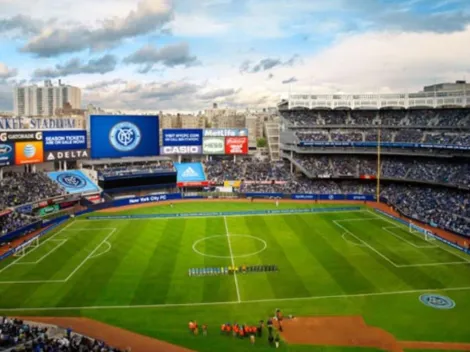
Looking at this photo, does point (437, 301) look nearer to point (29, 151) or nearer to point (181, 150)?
point (29, 151)

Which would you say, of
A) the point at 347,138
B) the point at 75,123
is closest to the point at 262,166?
the point at 347,138

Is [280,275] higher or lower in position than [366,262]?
lower

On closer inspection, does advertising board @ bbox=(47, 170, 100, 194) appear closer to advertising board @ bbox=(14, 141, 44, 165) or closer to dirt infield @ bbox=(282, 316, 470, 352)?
advertising board @ bbox=(14, 141, 44, 165)

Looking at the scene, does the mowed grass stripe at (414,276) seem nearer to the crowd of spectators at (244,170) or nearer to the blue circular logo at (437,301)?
the blue circular logo at (437,301)

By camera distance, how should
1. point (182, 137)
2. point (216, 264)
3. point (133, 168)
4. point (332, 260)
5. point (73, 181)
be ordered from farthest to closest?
1. point (182, 137)
2. point (133, 168)
3. point (73, 181)
4. point (332, 260)
5. point (216, 264)

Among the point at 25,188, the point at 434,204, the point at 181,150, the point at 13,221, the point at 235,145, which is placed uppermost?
the point at 235,145

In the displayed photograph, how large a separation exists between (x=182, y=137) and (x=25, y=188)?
3217 centimetres

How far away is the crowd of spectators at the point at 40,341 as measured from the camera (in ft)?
69.7

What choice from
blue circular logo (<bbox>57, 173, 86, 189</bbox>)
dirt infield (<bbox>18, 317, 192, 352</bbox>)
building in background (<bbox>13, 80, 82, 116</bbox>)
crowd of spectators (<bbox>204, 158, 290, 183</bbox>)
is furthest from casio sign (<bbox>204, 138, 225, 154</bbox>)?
building in background (<bbox>13, 80, 82, 116</bbox>)

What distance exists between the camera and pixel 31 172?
228 feet

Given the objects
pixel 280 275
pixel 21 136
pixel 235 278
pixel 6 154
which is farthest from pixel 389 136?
pixel 6 154

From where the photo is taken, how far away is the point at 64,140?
7250cm

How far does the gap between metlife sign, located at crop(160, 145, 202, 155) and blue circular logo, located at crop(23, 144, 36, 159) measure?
973 inches

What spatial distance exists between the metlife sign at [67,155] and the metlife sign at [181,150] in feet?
49.7
